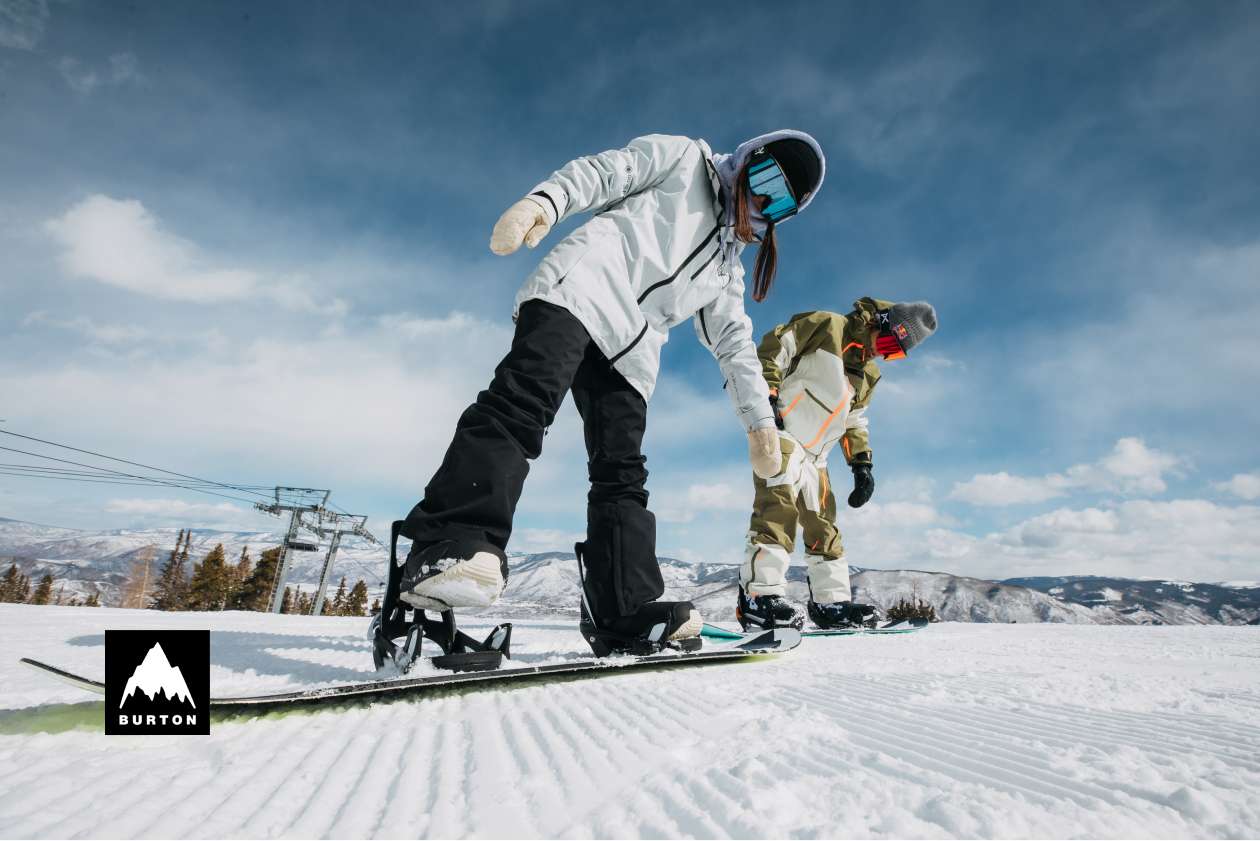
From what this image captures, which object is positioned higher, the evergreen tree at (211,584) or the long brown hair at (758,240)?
the long brown hair at (758,240)

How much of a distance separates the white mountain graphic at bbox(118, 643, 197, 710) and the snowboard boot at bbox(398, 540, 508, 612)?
43 cm

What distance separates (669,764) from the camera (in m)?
0.61

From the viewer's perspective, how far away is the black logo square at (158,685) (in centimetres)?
67

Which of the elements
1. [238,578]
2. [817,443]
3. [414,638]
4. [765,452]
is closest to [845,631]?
[817,443]

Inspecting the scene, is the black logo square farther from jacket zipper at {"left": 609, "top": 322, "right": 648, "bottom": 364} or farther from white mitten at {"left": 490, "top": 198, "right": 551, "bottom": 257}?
jacket zipper at {"left": 609, "top": 322, "right": 648, "bottom": 364}

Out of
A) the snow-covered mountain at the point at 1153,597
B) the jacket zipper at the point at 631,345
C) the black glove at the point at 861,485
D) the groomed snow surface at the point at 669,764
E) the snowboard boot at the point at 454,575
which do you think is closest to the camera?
the groomed snow surface at the point at 669,764

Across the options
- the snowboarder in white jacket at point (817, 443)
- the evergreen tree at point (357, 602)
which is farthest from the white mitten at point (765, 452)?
the evergreen tree at point (357, 602)

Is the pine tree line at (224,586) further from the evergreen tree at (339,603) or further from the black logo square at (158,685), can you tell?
the black logo square at (158,685)

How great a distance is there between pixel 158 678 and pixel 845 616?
11.8 ft

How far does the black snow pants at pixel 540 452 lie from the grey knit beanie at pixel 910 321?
2.92 metres

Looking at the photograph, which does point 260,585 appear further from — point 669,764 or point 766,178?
point 669,764

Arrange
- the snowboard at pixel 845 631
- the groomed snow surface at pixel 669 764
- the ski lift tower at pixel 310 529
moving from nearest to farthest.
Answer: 1. the groomed snow surface at pixel 669 764
2. the snowboard at pixel 845 631
3. the ski lift tower at pixel 310 529

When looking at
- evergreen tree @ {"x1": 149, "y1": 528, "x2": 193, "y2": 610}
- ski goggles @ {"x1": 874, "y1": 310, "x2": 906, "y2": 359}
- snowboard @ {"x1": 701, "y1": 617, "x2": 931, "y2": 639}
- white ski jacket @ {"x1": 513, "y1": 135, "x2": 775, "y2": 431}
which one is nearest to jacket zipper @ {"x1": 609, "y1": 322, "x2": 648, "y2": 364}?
white ski jacket @ {"x1": 513, "y1": 135, "x2": 775, "y2": 431}

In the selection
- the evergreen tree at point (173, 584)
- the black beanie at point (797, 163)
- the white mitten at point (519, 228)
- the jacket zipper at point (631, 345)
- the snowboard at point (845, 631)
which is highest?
the black beanie at point (797, 163)
